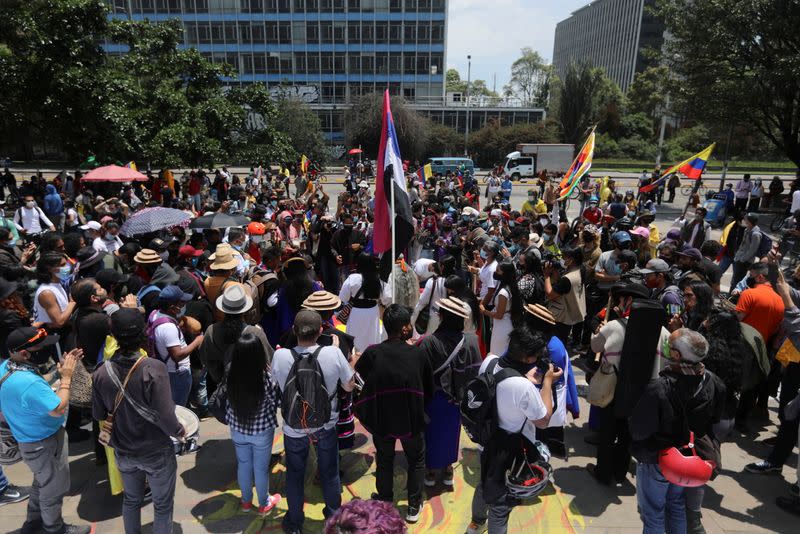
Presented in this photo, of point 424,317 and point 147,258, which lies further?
point 147,258

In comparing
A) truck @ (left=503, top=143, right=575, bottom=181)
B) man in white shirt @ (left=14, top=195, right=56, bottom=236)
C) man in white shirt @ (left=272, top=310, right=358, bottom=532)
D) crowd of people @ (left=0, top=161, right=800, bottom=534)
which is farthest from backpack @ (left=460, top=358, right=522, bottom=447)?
truck @ (left=503, top=143, right=575, bottom=181)

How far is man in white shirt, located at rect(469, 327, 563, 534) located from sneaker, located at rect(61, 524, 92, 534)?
2881 millimetres

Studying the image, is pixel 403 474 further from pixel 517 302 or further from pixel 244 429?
pixel 517 302

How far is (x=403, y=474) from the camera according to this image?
4.68 metres

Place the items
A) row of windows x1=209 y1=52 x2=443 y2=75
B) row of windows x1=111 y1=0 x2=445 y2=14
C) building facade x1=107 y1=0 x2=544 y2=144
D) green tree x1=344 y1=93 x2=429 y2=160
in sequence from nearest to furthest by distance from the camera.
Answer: green tree x1=344 y1=93 x2=429 y2=160 → row of windows x1=111 y1=0 x2=445 y2=14 → building facade x1=107 y1=0 x2=544 y2=144 → row of windows x1=209 y1=52 x2=443 y2=75

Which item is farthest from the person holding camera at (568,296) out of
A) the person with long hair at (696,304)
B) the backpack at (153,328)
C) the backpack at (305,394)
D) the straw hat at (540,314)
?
the backpack at (153,328)

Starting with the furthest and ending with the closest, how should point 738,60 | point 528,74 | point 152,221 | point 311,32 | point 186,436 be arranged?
point 528,74 → point 311,32 → point 738,60 → point 152,221 → point 186,436

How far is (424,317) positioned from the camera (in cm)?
525

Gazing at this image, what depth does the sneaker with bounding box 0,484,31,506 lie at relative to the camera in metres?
4.12

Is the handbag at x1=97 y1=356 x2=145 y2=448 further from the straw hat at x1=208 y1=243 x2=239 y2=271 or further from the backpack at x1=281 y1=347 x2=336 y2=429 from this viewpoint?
the straw hat at x1=208 y1=243 x2=239 y2=271

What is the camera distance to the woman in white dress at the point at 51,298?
4918mm

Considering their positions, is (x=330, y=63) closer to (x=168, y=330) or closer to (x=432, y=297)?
(x=432, y=297)

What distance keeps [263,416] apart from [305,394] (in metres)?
0.49

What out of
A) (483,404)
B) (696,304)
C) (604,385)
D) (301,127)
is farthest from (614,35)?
(483,404)
